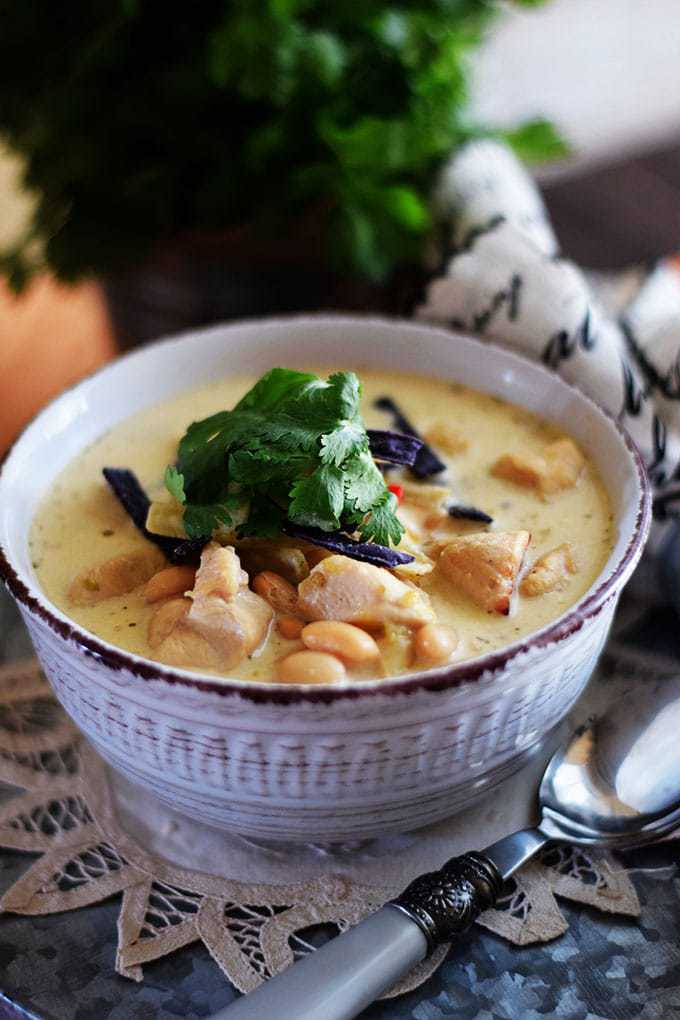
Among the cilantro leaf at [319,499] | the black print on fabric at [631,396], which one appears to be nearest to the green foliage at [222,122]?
the black print on fabric at [631,396]

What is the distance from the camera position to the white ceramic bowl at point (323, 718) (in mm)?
1391

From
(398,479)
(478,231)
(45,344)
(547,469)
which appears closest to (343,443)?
(398,479)

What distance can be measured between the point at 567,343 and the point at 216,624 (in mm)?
1012

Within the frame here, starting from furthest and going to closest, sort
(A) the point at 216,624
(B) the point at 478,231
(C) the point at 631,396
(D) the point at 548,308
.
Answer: (B) the point at 478,231
(D) the point at 548,308
(C) the point at 631,396
(A) the point at 216,624

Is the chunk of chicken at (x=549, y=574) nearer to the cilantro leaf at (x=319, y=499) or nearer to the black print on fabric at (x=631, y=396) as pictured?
the cilantro leaf at (x=319, y=499)

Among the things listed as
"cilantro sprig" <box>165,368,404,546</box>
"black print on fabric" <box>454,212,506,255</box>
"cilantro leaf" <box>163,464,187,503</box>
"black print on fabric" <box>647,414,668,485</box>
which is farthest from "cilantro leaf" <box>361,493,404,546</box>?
"black print on fabric" <box>454,212,506,255</box>

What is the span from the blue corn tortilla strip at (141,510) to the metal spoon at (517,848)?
0.56 m

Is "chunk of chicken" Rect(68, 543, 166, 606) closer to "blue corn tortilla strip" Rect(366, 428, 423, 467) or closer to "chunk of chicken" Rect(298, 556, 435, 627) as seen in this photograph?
"chunk of chicken" Rect(298, 556, 435, 627)

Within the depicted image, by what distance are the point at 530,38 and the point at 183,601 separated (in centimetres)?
318

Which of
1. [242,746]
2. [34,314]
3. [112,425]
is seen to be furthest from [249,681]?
[34,314]

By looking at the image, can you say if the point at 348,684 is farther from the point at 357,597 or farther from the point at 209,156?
the point at 209,156

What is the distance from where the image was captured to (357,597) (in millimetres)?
1551

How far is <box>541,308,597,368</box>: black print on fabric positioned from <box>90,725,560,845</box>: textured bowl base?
2.72 feet

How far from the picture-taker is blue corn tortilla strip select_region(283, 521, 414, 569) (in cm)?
164
